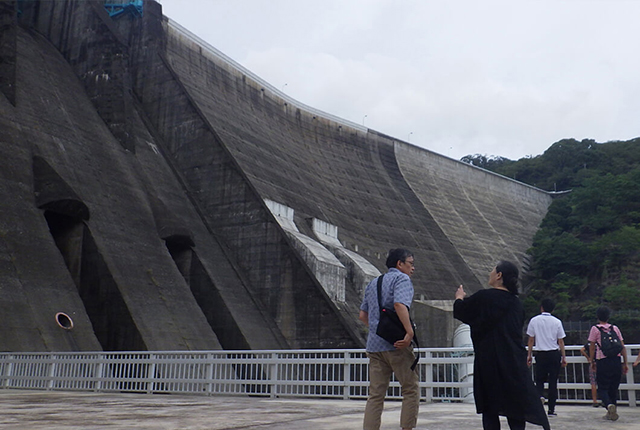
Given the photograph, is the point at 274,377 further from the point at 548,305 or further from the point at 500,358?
the point at 500,358

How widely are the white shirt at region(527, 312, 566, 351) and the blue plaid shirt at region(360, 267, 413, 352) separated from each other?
328 cm

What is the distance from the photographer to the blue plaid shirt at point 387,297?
5.11 metres

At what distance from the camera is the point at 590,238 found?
58.8 meters

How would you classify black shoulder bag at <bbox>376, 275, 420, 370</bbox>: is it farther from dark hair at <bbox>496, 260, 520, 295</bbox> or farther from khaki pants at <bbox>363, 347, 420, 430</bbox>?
dark hair at <bbox>496, 260, 520, 295</bbox>

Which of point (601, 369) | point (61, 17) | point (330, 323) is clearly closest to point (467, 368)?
point (601, 369)

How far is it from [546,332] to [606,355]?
73 cm

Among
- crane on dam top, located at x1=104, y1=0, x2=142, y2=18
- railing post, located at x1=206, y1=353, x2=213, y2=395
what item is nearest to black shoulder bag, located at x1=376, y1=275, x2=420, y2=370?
railing post, located at x1=206, y1=353, x2=213, y2=395

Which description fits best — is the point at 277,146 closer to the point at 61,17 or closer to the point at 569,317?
the point at 61,17

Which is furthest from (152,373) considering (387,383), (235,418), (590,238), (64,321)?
(590,238)

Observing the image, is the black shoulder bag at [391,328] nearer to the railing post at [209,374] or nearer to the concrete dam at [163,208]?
the railing post at [209,374]

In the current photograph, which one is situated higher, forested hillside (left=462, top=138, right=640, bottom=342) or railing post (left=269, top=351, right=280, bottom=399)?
forested hillside (left=462, top=138, right=640, bottom=342)

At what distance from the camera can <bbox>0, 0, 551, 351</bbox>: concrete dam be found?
17734 mm

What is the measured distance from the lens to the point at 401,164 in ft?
155

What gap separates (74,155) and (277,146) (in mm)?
14118
